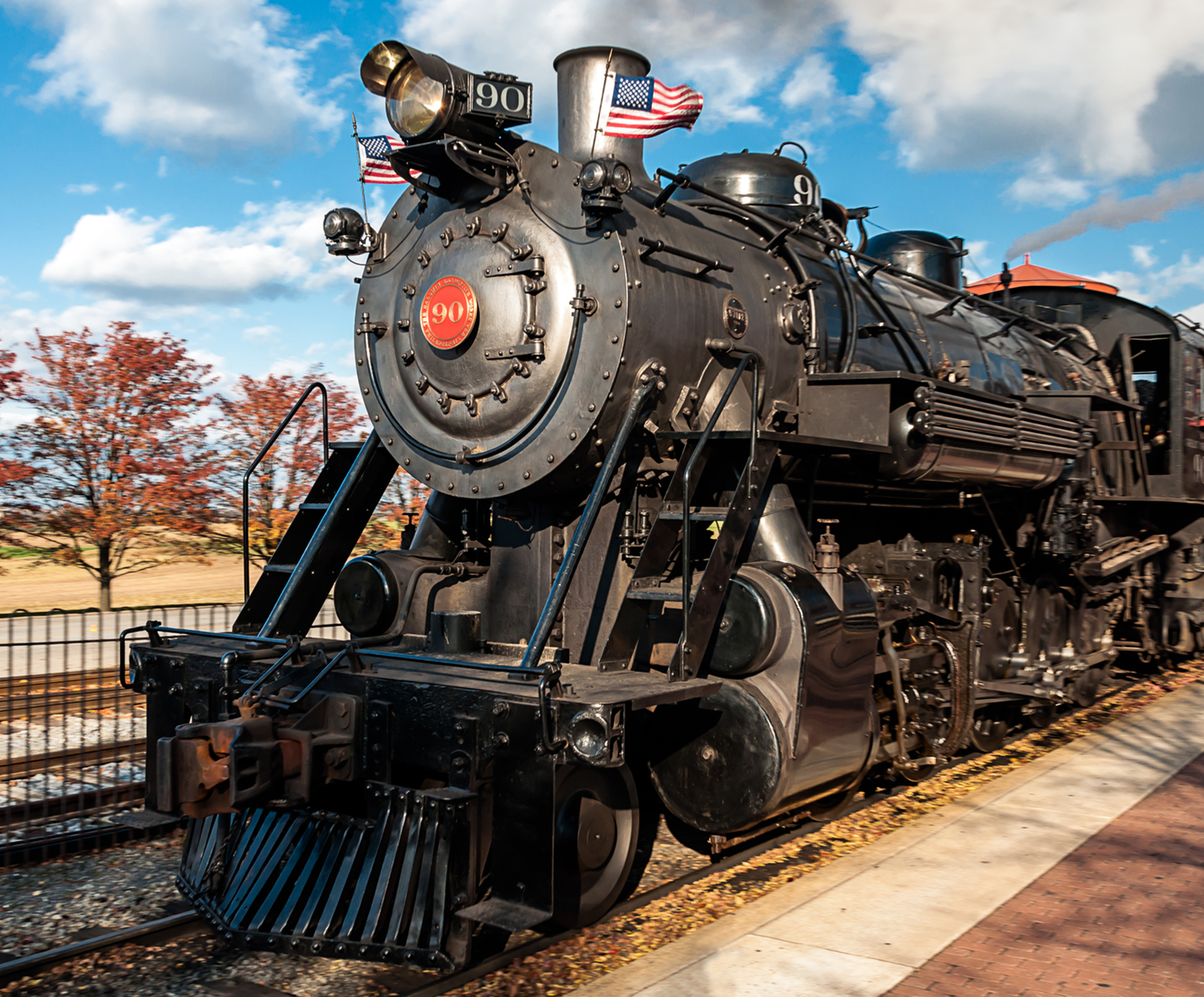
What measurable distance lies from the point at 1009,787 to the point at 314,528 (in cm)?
451

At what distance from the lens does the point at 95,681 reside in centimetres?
1022

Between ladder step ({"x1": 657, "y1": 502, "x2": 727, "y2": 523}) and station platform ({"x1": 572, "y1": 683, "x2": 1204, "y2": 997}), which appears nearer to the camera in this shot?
station platform ({"x1": 572, "y1": 683, "x2": 1204, "y2": 997})

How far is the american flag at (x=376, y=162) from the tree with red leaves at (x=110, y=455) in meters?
7.07

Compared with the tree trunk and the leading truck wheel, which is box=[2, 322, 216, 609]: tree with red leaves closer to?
the tree trunk

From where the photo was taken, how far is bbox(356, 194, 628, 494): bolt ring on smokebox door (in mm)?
4641

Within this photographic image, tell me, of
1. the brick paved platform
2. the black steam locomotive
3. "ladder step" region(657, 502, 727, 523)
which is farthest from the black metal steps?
the brick paved platform

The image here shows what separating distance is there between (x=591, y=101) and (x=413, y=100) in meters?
1.16

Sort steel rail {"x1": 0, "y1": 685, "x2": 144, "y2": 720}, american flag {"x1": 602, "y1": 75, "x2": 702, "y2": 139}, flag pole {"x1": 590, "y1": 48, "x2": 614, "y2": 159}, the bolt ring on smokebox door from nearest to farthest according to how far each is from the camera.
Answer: the bolt ring on smokebox door → american flag {"x1": 602, "y1": 75, "x2": 702, "y2": 139} → flag pole {"x1": 590, "y1": 48, "x2": 614, "y2": 159} → steel rail {"x1": 0, "y1": 685, "x2": 144, "y2": 720}

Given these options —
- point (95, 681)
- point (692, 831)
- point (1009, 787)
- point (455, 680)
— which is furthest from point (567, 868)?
point (95, 681)

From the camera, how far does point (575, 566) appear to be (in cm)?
416

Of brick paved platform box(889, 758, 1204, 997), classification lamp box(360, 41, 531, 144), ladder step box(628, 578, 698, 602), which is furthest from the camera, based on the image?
classification lamp box(360, 41, 531, 144)

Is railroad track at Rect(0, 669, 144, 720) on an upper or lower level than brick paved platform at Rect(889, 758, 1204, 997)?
upper

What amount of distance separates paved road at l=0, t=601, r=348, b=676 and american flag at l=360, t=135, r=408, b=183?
216 inches

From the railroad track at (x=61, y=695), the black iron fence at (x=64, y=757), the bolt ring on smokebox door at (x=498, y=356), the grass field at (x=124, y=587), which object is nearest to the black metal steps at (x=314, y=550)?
the bolt ring on smokebox door at (x=498, y=356)
